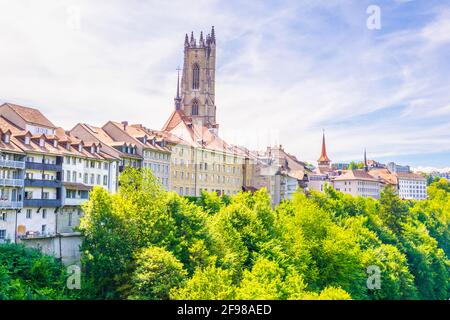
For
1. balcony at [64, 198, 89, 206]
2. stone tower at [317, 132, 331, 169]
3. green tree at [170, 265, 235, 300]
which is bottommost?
green tree at [170, 265, 235, 300]

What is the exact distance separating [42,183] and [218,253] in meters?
15.5

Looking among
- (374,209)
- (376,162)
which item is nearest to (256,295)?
(374,209)

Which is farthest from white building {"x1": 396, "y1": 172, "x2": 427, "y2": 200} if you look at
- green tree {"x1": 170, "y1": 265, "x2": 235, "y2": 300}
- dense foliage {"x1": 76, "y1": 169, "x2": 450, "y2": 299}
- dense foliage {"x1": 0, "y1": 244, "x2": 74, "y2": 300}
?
green tree {"x1": 170, "y1": 265, "x2": 235, "y2": 300}

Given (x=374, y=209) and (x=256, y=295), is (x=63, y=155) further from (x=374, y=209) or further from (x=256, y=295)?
(x=374, y=209)

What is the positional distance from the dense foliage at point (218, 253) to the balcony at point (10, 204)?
509 centimetres

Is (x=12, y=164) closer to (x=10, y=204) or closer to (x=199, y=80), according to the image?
(x=10, y=204)

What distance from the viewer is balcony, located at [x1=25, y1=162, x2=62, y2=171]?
3959 cm

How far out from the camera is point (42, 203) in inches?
1567

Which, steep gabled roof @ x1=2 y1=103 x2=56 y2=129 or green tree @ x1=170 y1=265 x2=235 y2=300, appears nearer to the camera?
green tree @ x1=170 y1=265 x2=235 y2=300

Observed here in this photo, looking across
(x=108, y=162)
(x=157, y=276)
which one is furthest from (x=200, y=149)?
(x=157, y=276)

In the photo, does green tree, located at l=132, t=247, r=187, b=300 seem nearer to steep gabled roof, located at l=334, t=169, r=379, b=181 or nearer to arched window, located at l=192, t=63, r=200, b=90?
arched window, located at l=192, t=63, r=200, b=90

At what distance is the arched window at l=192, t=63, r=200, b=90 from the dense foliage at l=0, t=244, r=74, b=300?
73979 millimetres

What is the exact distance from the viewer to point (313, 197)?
64.0 metres
